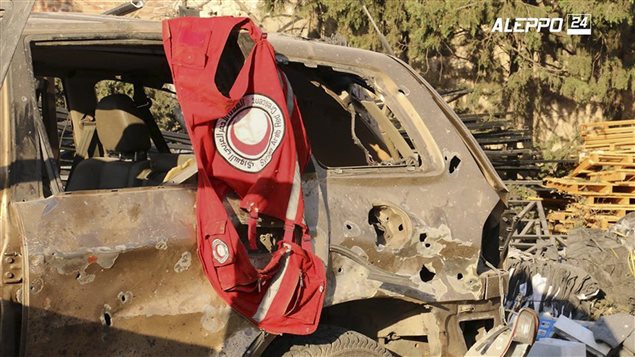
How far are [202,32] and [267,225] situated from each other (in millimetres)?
827

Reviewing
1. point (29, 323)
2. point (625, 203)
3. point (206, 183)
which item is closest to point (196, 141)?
point (206, 183)

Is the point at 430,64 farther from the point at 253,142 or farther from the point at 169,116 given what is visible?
the point at 253,142

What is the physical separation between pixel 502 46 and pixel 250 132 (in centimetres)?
1141

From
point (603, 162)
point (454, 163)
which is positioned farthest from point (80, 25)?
point (603, 162)

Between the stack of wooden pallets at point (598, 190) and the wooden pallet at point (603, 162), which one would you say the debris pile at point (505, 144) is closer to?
the stack of wooden pallets at point (598, 190)

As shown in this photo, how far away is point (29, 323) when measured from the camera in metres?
2.66

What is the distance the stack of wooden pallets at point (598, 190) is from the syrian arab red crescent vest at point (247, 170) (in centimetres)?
822

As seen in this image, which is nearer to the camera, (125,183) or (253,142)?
(253,142)

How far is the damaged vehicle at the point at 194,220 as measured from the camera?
2.74 metres

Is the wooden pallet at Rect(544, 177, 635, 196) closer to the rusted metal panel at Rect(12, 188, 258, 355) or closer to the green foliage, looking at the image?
the green foliage

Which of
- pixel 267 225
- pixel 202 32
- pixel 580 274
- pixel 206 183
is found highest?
pixel 202 32
